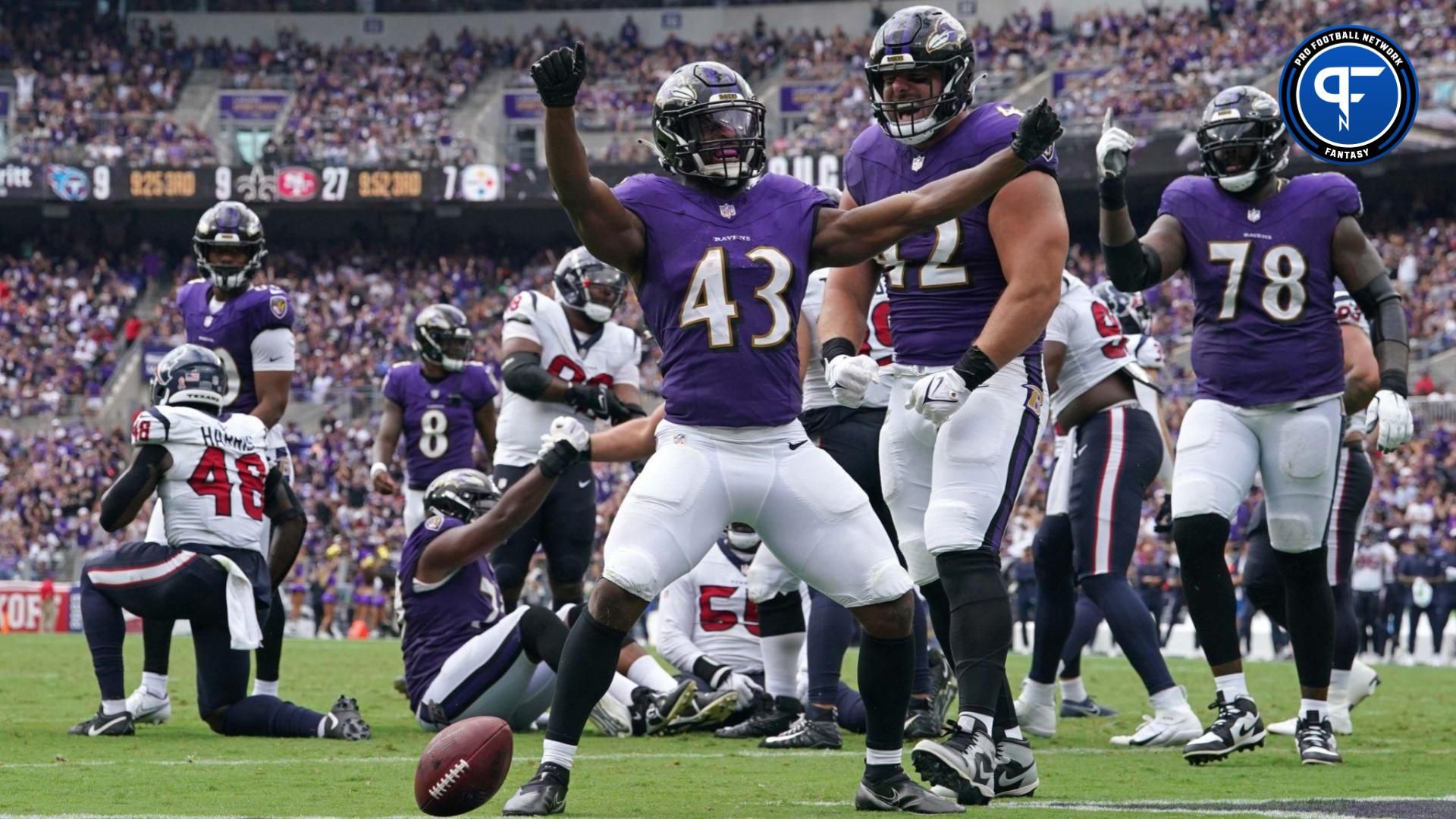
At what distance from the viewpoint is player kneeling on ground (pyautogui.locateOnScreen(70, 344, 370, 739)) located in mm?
7207

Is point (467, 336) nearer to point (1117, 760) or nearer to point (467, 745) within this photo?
point (1117, 760)

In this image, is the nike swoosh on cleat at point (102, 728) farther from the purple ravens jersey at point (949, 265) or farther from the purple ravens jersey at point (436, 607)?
the purple ravens jersey at point (949, 265)

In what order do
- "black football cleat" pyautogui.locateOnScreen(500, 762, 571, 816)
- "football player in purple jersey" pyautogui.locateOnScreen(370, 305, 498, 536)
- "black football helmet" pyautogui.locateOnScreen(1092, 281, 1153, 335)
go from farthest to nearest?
"football player in purple jersey" pyautogui.locateOnScreen(370, 305, 498, 536) < "black football helmet" pyautogui.locateOnScreen(1092, 281, 1153, 335) < "black football cleat" pyautogui.locateOnScreen(500, 762, 571, 816)

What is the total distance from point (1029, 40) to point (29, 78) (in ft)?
72.7

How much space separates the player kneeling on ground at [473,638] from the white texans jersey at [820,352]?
133 cm

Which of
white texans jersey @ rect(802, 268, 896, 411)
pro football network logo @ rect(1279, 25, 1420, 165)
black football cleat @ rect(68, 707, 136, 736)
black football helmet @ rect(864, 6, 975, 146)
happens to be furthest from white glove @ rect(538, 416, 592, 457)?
pro football network logo @ rect(1279, 25, 1420, 165)

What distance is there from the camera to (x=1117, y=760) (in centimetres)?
626

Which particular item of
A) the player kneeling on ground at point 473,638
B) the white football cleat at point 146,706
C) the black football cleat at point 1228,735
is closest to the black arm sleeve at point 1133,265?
the black football cleat at point 1228,735

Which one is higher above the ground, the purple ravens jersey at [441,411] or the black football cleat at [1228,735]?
the purple ravens jersey at [441,411]

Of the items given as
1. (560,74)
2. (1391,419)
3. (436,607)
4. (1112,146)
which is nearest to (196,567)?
(436,607)

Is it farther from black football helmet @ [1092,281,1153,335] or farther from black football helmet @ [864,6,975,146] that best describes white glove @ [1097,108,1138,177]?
black football helmet @ [1092,281,1153,335]

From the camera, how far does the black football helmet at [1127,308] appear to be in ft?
27.5

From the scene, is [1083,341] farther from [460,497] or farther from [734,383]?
[734,383]

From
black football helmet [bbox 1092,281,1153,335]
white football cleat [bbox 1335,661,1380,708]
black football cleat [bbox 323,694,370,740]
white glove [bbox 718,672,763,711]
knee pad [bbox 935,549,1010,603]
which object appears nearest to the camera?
knee pad [bbox 935,549,1010,603]
